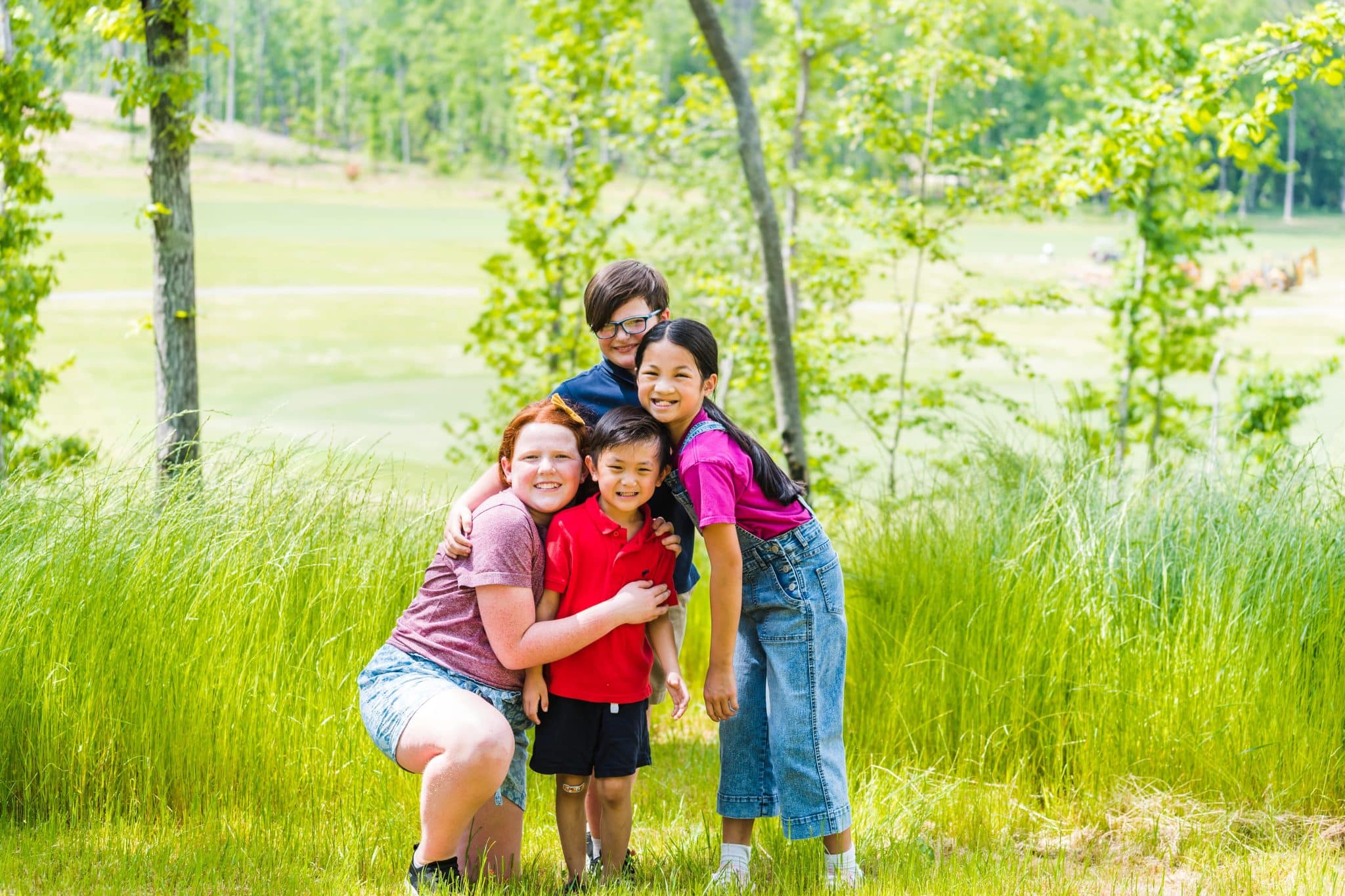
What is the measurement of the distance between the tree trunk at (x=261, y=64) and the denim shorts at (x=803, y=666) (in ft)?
141

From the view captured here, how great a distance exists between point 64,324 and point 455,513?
28.9 metres

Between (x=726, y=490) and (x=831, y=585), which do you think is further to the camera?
(x=831, y=585)

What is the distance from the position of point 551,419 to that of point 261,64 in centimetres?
4293

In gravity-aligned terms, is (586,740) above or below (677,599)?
below

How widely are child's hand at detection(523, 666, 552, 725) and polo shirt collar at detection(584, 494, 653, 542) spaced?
0.36m

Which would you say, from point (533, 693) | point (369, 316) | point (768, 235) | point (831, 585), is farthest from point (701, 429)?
point (369, 316)

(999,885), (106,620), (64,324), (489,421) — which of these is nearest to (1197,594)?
(999,885)

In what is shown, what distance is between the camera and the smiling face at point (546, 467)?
2.67 m

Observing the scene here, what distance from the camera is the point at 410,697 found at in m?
2.49

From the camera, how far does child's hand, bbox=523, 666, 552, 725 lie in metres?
2.63

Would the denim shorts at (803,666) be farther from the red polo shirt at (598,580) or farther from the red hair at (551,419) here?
the red hair at (551,419)

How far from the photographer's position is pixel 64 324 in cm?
2767

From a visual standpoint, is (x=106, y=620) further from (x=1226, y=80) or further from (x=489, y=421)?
(x=489, y=421)

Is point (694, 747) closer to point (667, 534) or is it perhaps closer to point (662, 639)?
point (662, 639)
